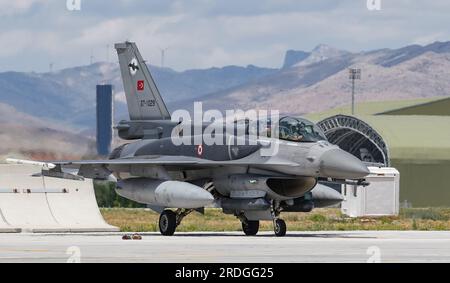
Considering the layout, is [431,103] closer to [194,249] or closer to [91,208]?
[91,208]

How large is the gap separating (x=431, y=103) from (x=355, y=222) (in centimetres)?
6714

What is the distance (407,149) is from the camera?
74.7 m

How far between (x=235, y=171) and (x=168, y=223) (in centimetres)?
232

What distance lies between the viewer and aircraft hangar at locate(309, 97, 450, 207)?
72250 millimetres

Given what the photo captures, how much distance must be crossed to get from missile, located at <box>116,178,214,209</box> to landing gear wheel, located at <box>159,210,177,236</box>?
654 millimetres

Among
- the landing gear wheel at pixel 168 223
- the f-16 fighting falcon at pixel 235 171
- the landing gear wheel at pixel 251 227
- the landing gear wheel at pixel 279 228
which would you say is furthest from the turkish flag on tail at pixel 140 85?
the landing gear wheel at pixel 279 228

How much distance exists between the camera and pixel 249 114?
33969 mm

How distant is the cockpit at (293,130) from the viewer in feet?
102

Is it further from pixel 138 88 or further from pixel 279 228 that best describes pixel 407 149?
pixel 279 228

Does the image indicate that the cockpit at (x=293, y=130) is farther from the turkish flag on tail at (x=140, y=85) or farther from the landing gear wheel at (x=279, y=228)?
the turkish flag on tail at (x=140, y=85)

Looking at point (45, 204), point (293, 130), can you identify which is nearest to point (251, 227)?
point (293, 130)

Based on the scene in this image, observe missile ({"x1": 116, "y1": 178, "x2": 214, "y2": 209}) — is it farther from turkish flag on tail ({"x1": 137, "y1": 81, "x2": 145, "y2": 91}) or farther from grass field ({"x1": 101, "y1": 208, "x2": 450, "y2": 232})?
turkish flag on tail ({"x1": 137, "y1": 81, "x2": 145, "y2": 91})

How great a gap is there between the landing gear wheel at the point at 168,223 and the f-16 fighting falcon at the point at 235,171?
21 mm
